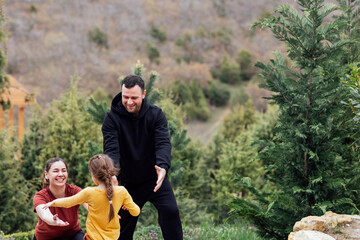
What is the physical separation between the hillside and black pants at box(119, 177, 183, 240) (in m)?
31.9

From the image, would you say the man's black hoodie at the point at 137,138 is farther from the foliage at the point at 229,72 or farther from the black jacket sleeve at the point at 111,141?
the foliage at the point at 229,72

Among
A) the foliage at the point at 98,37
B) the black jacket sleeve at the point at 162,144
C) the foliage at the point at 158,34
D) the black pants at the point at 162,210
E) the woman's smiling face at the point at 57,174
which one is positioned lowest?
the black pants at the point at 162,210

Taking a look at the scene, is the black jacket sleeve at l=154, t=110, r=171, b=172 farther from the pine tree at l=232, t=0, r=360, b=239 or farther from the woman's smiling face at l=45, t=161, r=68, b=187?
the pine tree at l=232, t=0, r=360, b=239

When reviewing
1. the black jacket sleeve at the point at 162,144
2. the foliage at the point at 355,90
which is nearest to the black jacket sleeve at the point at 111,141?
the black jacket sleeve at the point at 162,144

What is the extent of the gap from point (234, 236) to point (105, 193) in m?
2.65

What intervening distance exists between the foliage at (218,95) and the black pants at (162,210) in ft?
125

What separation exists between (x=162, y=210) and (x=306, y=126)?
200cm

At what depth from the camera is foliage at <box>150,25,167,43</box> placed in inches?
1973

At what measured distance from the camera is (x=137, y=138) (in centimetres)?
378

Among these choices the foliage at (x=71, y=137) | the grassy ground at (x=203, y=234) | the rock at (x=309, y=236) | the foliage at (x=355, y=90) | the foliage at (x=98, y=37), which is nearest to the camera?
the rock at (x=309, y=236)

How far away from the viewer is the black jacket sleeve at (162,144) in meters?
3.60

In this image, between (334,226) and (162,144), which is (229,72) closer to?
(334,226)

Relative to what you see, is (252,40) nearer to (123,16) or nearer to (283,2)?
(123,16)

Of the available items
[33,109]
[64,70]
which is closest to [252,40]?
[64,70]
